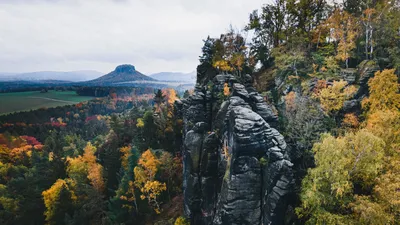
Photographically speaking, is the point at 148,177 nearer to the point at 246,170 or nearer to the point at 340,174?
the point at 246,170

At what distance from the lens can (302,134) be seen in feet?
92.0

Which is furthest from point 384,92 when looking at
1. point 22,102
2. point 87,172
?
point 22,102

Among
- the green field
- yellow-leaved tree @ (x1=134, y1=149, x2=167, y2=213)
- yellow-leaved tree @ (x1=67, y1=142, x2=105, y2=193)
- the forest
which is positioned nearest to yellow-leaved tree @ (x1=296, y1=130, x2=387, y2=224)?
the forest

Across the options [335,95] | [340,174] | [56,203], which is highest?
[335,95]

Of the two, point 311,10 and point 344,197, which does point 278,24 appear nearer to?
point 311,10

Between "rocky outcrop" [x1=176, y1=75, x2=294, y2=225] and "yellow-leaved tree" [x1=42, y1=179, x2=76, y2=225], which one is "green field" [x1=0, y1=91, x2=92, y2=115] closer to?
"yellow-leaved tree" [x1=42, y1=179, x2=76, y2=225]

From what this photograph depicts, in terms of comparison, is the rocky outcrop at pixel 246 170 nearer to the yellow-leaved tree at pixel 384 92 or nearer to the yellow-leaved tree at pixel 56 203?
the yellow-leaved tree at pixel 384 92

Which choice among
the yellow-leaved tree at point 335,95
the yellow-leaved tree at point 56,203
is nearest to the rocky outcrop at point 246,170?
the yellow-leaved tree at point 335,95

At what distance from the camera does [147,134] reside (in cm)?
5634

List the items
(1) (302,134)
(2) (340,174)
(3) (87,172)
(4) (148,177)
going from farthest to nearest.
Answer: (3) (87,172)
(4) (148,177)
(1) (302,134)
(2) (340,174)

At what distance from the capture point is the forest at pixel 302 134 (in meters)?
17.9

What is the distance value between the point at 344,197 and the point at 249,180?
8.49m

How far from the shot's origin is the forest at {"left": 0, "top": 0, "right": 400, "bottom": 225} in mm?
17875

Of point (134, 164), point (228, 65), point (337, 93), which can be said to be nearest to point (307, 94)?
point (337, 93)
